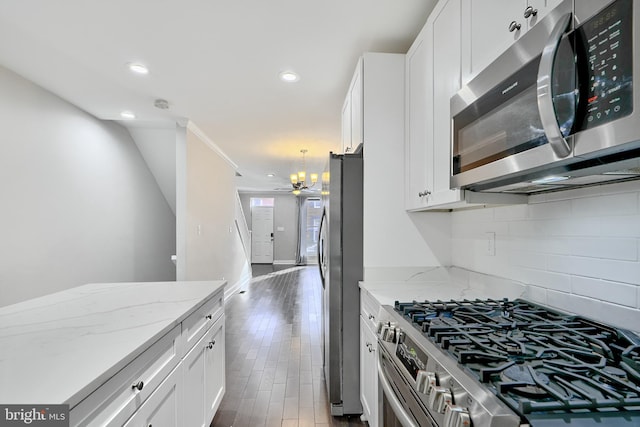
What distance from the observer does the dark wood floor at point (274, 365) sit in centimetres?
205

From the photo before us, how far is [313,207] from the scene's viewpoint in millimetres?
10258

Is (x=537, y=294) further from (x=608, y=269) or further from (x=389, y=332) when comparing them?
(x=389, y=332)

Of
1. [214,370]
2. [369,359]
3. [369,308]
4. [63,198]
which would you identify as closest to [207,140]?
[63,198]

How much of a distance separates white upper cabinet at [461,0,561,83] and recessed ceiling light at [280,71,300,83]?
1.40 m

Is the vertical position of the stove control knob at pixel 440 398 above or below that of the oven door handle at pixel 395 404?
above

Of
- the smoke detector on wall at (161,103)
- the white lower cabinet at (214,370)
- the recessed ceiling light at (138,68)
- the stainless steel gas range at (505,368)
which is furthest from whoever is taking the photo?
the smoke detector on wall at (161,103)

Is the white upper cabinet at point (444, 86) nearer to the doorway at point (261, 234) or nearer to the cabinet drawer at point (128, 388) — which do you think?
the cabinet drawer at point (128, 388)

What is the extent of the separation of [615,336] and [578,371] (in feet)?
1.22

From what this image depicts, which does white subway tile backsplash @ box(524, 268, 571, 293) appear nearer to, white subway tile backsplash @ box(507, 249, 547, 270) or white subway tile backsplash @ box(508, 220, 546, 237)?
white subway tile backsplash @ box(507, 249, 547, 270)

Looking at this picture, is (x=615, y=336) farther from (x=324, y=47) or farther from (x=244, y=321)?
(x=244, y=321)

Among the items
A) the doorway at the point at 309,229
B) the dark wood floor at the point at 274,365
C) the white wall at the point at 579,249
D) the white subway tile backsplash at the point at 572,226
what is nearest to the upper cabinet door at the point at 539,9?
the white wall at the point at 579,249

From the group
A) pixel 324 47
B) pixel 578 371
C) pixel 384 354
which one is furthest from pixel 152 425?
pixel 324 47

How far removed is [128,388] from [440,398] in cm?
95

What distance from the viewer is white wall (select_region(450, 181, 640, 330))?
1.00 metres
